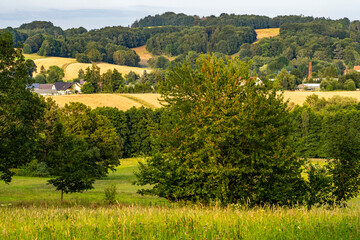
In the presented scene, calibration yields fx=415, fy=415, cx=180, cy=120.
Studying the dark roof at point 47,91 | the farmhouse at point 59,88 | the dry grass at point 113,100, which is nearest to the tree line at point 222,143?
the dry grass at point 113,100

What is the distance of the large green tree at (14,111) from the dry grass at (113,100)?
88172mm

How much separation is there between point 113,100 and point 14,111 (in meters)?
99.4

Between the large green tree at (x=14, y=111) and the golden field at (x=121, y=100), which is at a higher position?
the large green tree at (x=14, y=111)

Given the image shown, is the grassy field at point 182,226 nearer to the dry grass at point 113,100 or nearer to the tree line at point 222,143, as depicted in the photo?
the tree line at point 222,143

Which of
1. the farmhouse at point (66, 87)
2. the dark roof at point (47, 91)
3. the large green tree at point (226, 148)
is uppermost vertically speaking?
the large green tree at point (226, 148)

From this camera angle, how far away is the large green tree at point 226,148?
21.0 metres

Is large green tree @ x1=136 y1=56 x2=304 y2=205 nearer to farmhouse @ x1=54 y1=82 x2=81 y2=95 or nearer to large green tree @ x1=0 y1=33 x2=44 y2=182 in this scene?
large green tree @ x1=0 y1=33 x2=44 y2=182

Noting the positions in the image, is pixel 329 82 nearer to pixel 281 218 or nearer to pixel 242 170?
pixel 242 170

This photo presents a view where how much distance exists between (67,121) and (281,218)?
52045 mm

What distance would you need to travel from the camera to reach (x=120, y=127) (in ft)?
337

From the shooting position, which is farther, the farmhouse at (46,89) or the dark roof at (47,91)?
the farmhouse at (46,89)

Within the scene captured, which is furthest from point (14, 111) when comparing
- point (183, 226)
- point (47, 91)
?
point (47, 91)

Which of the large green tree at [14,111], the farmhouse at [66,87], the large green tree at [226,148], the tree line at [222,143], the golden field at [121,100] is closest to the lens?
the large green tree at [226,148]

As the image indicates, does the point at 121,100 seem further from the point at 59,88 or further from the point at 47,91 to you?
the point at 59,88
